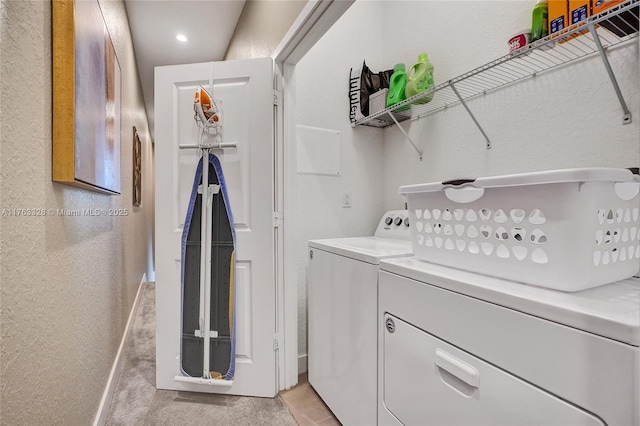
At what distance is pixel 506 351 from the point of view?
0.68 metres

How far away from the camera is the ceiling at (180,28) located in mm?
2537

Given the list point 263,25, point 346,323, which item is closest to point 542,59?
point 346,323

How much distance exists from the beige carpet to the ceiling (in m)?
2.83

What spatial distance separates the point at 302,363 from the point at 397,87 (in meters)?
1.81

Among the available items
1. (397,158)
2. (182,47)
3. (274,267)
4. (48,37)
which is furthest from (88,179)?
(182,47)

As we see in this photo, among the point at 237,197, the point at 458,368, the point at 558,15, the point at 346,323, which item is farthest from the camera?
the point at 237,197

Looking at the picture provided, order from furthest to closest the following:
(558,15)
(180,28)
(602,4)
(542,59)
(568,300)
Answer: (180,28) → (542,59) → (558,15) → (602,4) → (568,300)

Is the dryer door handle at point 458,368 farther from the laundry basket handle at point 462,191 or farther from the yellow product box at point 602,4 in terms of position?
the yellow product box at point 602,4

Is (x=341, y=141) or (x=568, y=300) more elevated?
(x=341, y=141)

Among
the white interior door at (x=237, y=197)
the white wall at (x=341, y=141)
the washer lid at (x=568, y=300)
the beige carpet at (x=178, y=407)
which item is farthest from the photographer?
the white wall at (x=341, y=141)

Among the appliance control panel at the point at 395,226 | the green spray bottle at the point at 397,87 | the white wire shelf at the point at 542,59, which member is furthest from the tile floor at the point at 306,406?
the green spray bottle at the point at 397,87

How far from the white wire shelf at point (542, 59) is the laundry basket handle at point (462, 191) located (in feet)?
1.87

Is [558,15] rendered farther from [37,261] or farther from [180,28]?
[180,28]

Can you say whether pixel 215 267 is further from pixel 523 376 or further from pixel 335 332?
pixel 523 376
